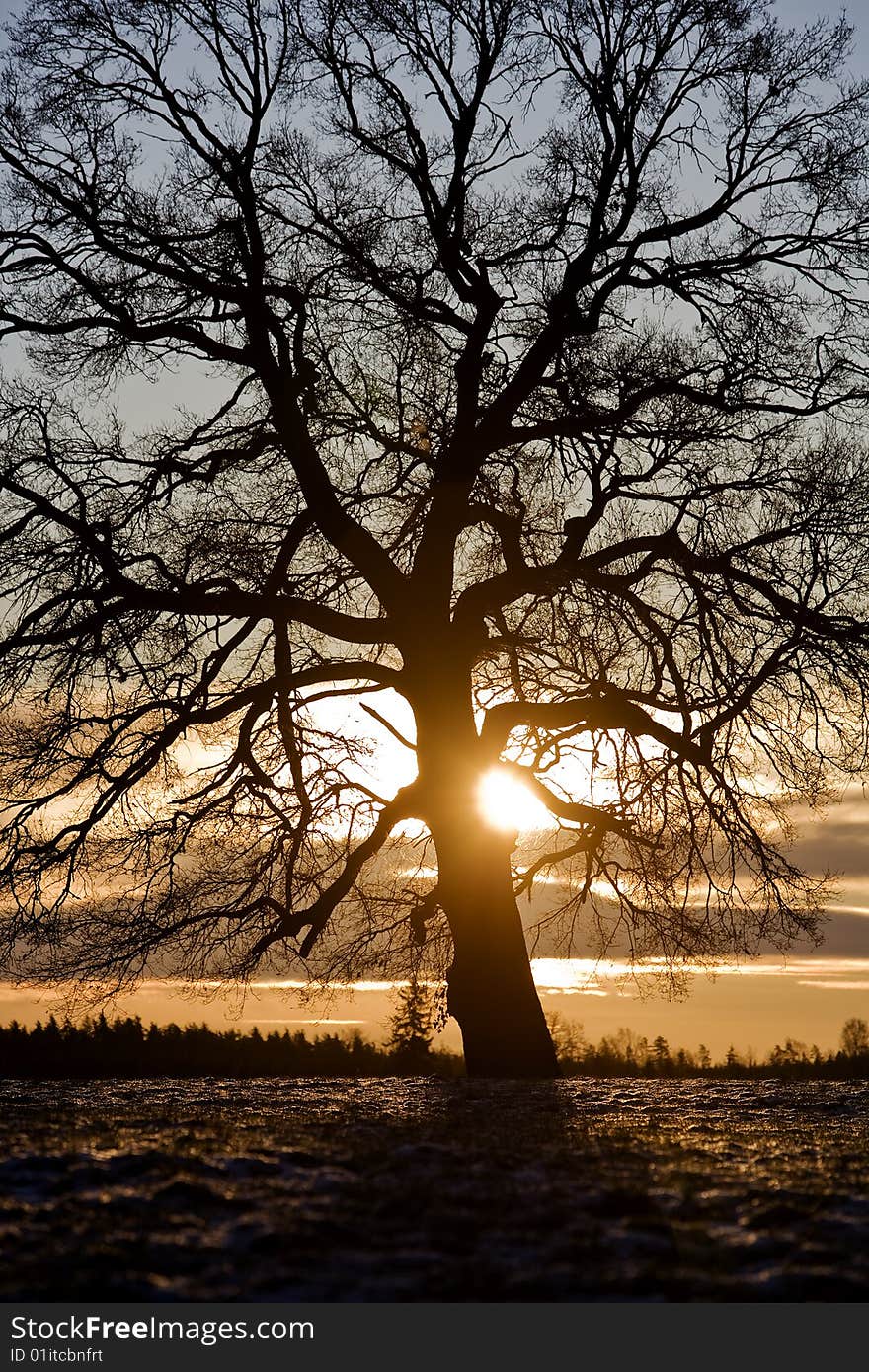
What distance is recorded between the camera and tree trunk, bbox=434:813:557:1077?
13719 mm

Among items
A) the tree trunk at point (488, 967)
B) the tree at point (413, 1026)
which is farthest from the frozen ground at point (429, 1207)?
the tree at point (413, 1026)

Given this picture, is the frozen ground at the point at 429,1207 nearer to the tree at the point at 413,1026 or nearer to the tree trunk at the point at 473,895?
the tree trunk at the point at 473,895

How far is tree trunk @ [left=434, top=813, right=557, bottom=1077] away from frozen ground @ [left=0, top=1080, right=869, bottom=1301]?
392 cm

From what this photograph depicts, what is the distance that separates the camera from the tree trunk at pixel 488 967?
13.7 meters

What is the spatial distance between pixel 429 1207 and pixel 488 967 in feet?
26.0

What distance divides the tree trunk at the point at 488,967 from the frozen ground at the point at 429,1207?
12.9 feet

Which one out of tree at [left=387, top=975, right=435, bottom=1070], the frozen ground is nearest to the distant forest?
tree at [left=387, top=975, right=435, bottom=1070]

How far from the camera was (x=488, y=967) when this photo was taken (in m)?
13.8

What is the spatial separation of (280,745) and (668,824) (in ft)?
15.7

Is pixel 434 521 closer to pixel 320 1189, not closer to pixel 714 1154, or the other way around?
pixel 714 1154

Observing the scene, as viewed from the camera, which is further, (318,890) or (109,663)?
(318,890)

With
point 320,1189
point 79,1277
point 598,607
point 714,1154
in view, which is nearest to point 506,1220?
point 320,1189

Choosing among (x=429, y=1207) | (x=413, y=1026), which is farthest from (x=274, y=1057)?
(x=429, y=1207)

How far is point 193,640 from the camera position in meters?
14.5
